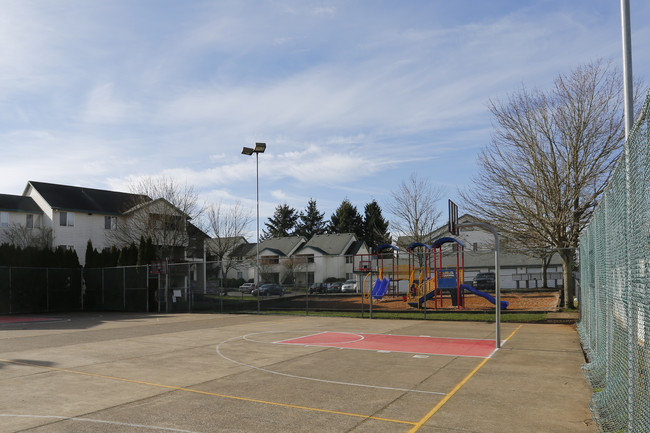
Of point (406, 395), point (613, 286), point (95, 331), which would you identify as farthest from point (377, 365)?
point (95, 331)

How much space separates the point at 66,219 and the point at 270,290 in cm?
2574

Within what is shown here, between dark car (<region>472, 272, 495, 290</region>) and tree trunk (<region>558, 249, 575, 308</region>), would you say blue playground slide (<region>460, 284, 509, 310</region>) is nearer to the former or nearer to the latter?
tree trunk (<region>558, 249, 575, 308</region>)

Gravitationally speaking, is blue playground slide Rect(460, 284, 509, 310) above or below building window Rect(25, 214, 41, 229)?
below

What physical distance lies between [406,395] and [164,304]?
22944mm

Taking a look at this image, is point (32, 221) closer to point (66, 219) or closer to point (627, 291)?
point (66, 219)

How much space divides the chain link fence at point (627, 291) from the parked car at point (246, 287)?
65.8ft

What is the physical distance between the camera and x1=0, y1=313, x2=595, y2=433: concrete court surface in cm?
652

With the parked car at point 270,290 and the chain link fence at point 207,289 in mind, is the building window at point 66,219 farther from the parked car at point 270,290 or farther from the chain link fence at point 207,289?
the parked car at point 270,290

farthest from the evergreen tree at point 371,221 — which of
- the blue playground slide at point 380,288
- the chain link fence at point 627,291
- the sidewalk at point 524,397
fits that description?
the chain link fence at point 627,291

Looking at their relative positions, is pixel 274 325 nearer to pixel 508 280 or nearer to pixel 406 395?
pixel 508 280

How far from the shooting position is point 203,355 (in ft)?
39.5

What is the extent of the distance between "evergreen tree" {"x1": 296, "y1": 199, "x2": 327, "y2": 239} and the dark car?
57.8 metres

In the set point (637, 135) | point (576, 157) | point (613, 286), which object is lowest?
point (613, 286)

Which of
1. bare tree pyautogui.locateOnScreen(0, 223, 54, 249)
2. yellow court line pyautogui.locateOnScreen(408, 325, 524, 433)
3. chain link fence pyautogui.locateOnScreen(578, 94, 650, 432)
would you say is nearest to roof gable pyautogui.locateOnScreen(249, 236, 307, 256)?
bare tree pyautogui.locateOnScreen(0, 223, 54, 249)
